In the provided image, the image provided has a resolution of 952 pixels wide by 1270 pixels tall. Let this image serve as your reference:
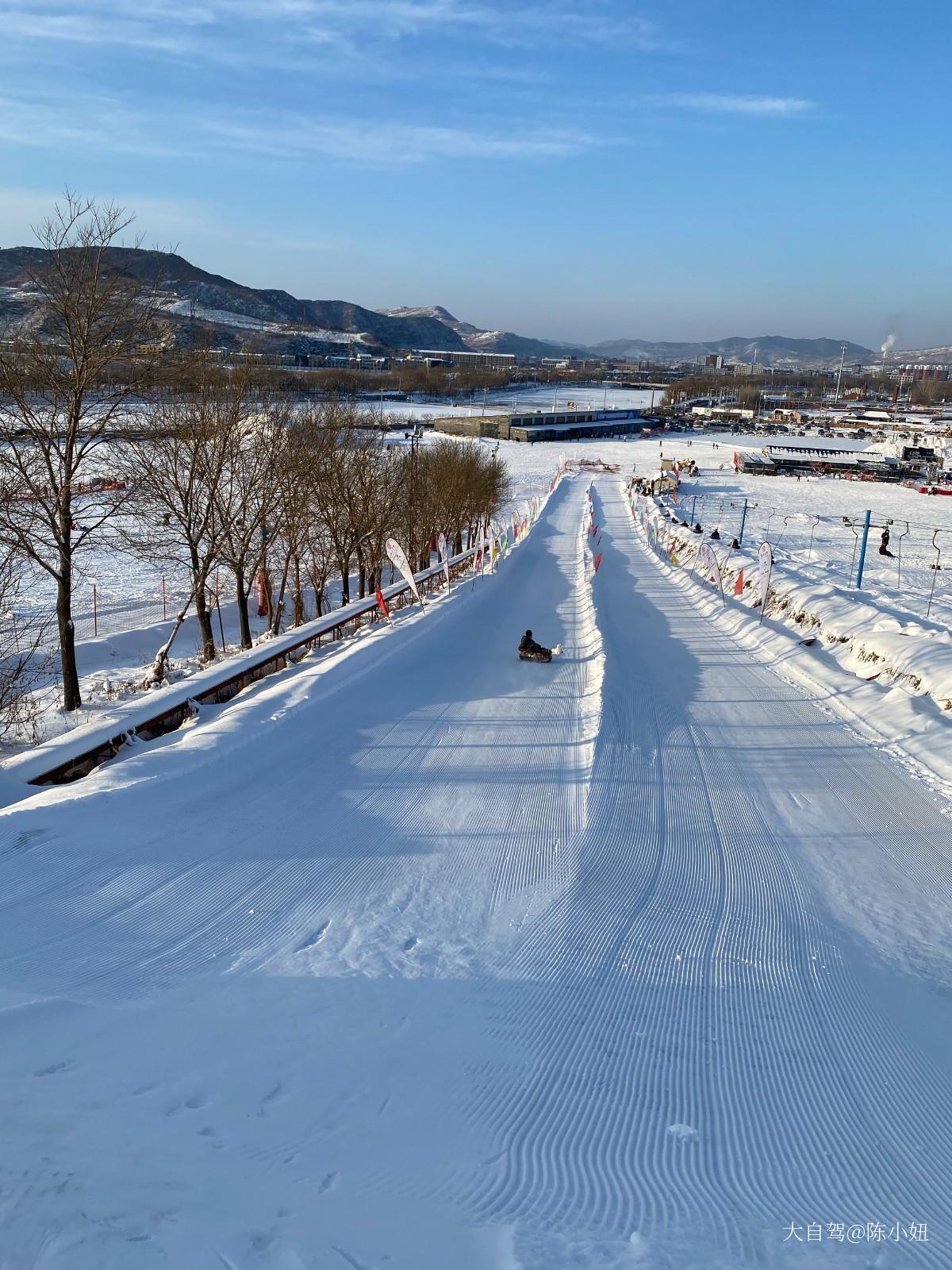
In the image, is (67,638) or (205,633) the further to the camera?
(205,633)

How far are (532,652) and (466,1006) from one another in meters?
10.5

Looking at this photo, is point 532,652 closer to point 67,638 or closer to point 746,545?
point 67,638

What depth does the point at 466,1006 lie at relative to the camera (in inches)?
228

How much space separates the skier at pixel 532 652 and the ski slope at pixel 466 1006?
4564mm

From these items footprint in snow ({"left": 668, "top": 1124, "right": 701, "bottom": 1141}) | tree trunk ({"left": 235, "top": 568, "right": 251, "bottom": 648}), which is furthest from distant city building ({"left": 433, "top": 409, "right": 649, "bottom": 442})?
footprint in snow ({"left": 668, "top": 1124, "right": 701, "bottom": 1141})

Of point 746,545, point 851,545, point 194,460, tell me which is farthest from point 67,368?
point 851,545

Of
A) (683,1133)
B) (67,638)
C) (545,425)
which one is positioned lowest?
(683,1133)

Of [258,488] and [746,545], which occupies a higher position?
[258,488]

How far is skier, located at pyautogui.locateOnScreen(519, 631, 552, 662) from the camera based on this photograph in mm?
15961

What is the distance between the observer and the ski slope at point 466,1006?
4.05 m

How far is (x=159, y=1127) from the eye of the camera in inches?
171

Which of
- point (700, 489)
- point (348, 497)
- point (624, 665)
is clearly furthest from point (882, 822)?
point (700, 489)

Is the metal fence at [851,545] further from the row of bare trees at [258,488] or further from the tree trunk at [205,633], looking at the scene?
the tree trunk at [205,633]

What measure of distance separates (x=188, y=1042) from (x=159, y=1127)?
70 cm
